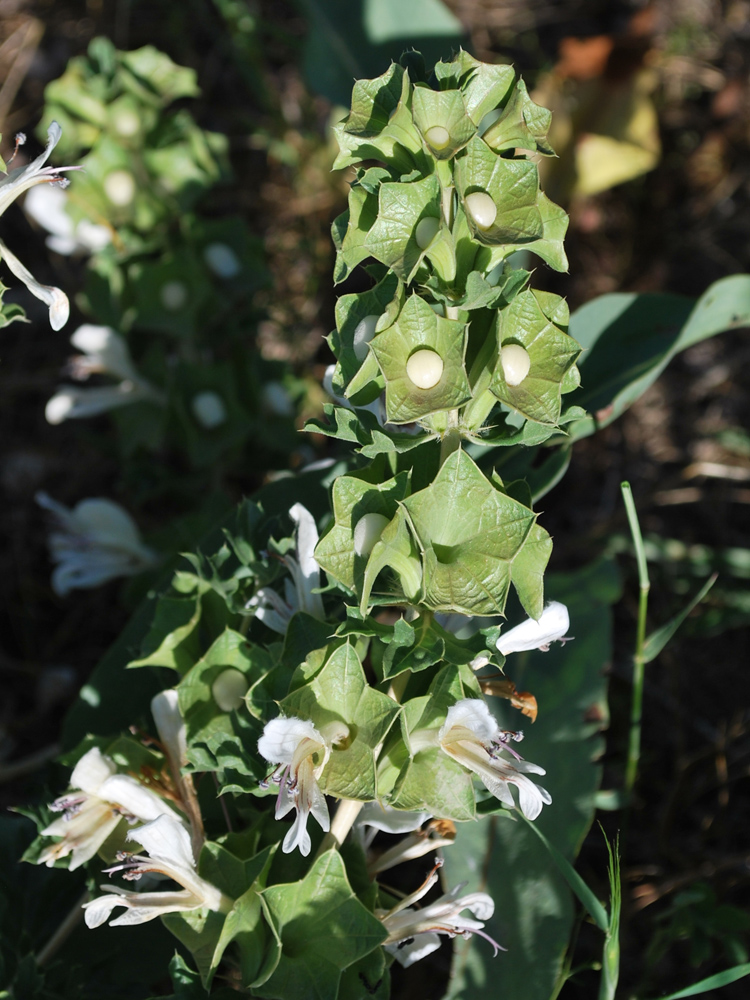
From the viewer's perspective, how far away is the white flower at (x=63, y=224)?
2143mm

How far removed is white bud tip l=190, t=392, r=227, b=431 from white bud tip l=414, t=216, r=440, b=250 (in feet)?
3.86

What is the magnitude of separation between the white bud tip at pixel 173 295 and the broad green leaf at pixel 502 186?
1.18m

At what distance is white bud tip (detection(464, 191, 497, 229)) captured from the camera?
39.0 inches

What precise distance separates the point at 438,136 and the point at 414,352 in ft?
0.78

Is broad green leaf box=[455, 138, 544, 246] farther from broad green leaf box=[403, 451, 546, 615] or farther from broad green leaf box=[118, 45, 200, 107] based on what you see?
broad green leaf box=[118, 45, 200, 107]

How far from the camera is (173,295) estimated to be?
2.07 metres

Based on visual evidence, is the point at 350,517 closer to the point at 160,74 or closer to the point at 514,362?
the point at 514,362

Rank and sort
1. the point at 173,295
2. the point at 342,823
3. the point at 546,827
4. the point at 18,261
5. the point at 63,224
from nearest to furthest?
1. the point at 18,261
2. the point at 342,823
3. the point at 546,827
4. the point at 173,295
5. the point at 63,224

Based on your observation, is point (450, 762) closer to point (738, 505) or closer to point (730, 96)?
point (738, 505)

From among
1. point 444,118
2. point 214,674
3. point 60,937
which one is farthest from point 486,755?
point 60,937

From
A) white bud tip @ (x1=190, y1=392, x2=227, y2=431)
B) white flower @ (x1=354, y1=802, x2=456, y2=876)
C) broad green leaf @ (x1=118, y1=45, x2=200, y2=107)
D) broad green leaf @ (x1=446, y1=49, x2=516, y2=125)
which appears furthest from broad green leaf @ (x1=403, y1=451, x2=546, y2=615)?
broad green leaf @ (x1=118, y1=45, x2=200, y2=107)

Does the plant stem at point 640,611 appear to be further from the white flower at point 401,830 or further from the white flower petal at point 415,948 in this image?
the white flower petal at point 415,948

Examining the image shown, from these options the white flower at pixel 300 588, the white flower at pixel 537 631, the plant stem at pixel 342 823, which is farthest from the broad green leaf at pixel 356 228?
the plant stem at pixel 342 823

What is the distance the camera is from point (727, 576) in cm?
242
